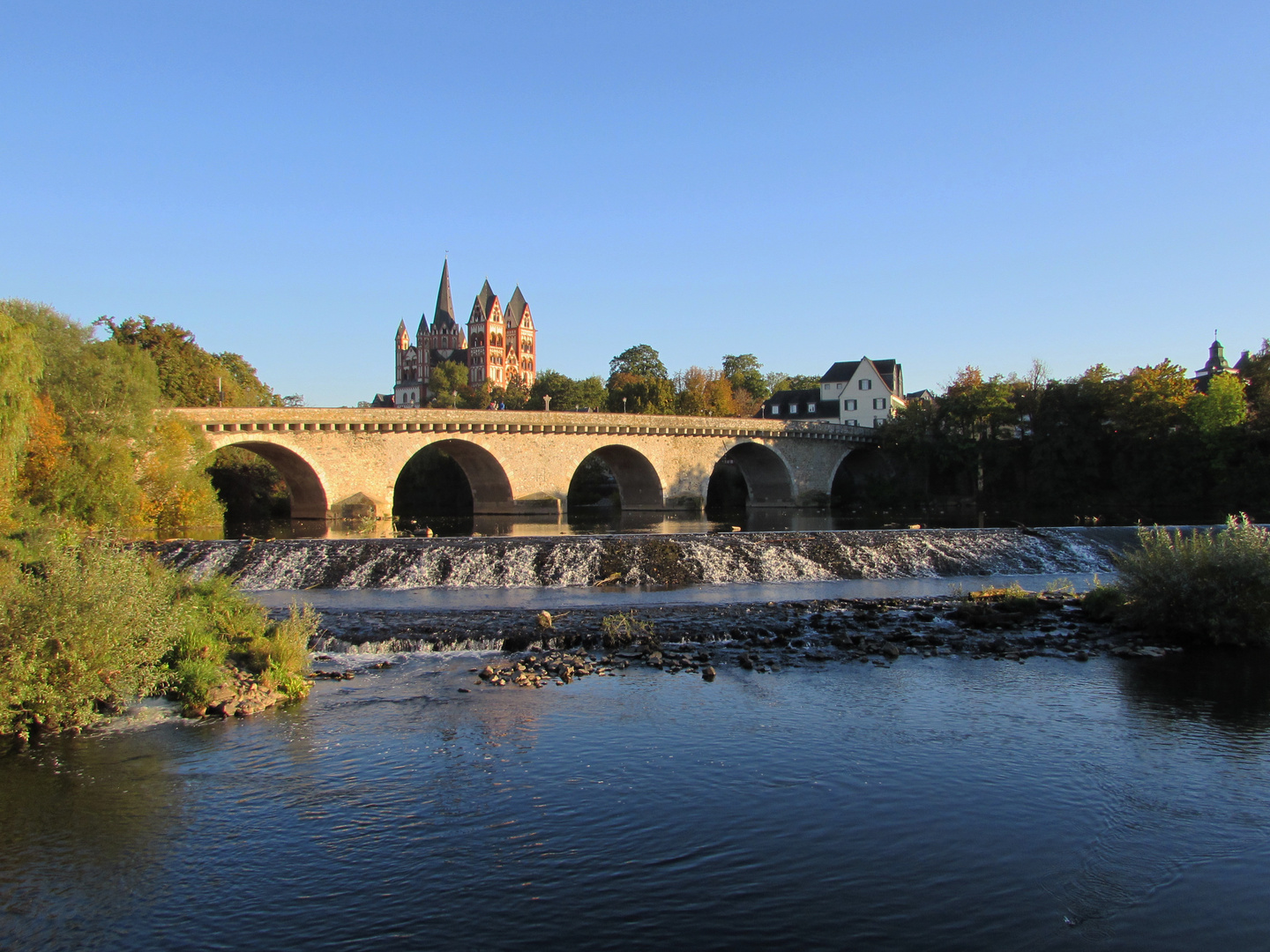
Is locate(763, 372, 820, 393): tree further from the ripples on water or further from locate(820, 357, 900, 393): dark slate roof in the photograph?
the ripples on water

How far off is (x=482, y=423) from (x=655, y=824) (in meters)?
41.8

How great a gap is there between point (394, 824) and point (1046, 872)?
18.8 ft

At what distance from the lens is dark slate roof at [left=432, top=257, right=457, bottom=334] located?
510ft

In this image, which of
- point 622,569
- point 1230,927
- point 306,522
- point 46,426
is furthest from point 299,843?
point 306,522

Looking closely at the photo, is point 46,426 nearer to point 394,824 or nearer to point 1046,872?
point 394,824

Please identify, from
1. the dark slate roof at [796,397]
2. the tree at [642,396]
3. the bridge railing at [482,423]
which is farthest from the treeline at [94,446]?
the dark slate roof at [796,397]

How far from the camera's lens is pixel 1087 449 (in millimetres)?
54000

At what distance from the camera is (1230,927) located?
271 inches

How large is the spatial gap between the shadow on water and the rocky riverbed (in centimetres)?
78

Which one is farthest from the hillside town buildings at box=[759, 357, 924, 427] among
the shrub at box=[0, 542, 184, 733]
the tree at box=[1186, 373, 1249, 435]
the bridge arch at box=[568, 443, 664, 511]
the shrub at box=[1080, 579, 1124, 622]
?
the shrub at box=[0, 542, 184, 733]

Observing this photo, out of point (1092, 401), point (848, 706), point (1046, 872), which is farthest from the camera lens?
point (1092, 401)

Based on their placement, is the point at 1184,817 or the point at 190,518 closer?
the point at 1184,817

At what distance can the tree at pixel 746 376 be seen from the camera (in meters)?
114

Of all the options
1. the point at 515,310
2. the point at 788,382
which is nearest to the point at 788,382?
the point at 788,382
